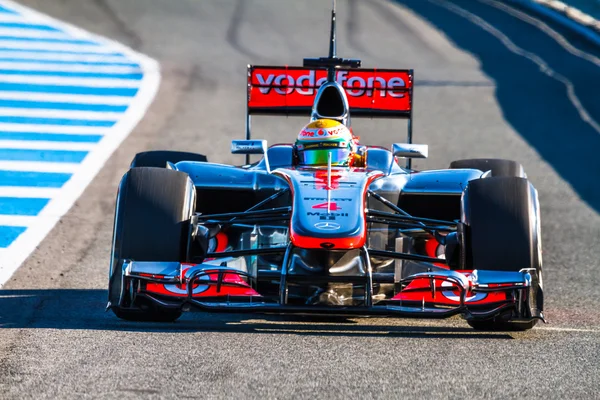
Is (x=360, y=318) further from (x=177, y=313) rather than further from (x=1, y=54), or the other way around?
(x=1, y=54)

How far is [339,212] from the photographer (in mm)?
8227

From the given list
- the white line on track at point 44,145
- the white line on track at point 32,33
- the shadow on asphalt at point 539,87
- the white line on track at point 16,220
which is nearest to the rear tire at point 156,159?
the white line on track at point 16,220

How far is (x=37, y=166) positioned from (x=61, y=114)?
10.7ft

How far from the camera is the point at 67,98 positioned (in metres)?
18.7

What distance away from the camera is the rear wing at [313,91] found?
38.2 ft

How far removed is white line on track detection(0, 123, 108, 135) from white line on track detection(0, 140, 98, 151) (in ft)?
2.27

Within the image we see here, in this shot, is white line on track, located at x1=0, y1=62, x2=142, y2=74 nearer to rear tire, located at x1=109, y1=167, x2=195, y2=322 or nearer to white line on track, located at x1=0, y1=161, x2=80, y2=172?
white line on track, located at x1=0, y1=161, x2=80, y2=172

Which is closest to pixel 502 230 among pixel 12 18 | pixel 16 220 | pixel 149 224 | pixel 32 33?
pixel 149 224

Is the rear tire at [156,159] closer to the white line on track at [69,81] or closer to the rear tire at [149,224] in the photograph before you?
the rear tire at [149,224]

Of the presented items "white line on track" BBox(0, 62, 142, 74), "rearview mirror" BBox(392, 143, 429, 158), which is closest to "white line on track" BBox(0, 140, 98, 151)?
"white line on track" BBox(0, 62, 142, 74)

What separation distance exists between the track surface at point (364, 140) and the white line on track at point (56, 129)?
1.96ft

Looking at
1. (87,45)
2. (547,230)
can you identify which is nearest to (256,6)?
(87,45)

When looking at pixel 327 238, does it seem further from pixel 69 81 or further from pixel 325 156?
pixel 69 81

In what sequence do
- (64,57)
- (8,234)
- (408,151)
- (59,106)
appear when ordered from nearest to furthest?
(408,151)
(8,234)
(59,106)
(64,57)
